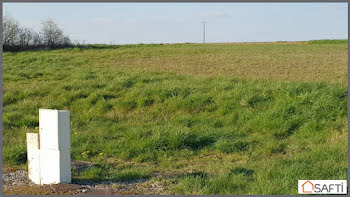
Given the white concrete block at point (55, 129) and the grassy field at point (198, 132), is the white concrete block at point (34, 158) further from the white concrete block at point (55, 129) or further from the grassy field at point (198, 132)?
the grassy field at point (198, 132)

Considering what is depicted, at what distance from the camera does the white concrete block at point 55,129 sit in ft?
16.9

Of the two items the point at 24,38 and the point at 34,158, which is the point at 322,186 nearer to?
the point at 34,158

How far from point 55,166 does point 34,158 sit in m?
0.47

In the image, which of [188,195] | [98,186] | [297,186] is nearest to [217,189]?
[188,195]

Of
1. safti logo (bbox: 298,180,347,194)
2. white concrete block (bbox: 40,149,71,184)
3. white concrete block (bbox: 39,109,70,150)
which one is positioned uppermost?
white concrete block (bbox: 39,109,70,150)

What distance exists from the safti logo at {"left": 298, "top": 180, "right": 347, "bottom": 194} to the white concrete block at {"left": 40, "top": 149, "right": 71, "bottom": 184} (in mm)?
2839

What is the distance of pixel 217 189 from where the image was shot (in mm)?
5043

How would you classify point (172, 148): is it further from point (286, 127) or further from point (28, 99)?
point (28, 99)

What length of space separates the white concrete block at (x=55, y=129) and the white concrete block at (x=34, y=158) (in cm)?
23

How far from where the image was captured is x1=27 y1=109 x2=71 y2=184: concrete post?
203 inches

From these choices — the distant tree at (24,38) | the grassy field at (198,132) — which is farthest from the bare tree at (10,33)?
the grassy field at (198,132)

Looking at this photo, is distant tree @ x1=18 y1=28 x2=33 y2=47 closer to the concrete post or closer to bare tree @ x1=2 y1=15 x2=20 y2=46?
bare tree @ x1=2 y1=15 x2=20 y2=46

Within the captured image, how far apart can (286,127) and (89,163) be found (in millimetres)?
4167

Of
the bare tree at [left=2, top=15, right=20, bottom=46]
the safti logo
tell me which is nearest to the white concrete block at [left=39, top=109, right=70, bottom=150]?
the safti logo
